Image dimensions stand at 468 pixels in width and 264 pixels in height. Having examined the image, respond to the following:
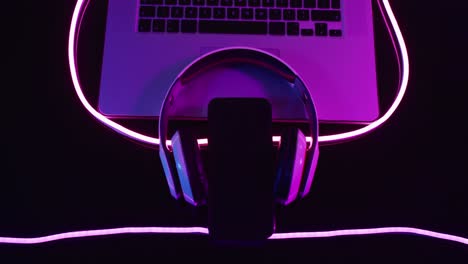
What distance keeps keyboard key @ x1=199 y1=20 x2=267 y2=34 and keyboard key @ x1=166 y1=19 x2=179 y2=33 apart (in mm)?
43

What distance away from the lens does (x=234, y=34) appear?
80 cm

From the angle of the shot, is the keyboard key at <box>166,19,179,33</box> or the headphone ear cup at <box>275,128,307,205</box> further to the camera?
the keyboard key at <box>166,19,179,33</box>

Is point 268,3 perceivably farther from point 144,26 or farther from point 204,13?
point 144,26

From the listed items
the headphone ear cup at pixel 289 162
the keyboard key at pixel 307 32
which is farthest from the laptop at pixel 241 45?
the headphone ear cup at pixel 289 162

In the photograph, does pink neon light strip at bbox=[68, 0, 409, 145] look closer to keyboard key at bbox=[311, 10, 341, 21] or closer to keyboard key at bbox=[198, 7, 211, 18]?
keyboard key at bbox=[311, 10, 341, 21]

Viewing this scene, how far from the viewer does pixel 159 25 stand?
80cm

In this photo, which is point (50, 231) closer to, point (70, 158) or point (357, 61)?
point (70, 158)

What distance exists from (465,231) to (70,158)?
706mm

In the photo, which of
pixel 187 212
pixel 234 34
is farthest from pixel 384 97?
pixel 187 212

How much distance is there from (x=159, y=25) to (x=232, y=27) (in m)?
0.13

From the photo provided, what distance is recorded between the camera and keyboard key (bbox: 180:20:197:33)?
2.62ft

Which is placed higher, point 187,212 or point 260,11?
point 260,11

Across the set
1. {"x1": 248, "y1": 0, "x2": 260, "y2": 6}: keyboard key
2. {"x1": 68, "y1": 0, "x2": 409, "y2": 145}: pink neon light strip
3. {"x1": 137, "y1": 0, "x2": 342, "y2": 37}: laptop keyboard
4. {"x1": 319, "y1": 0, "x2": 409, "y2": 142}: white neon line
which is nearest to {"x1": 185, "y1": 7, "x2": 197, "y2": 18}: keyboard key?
{"x1": 137, "y1": 0, "x2": 342, "y2": 37}: laptop keyboard

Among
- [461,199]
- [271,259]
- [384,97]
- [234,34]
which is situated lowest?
[271,259]
